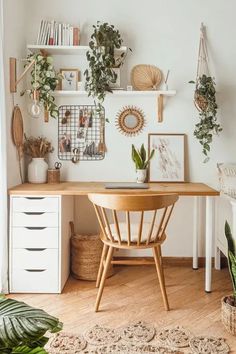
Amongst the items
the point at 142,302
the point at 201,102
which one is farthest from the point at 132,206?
the point at 201,102

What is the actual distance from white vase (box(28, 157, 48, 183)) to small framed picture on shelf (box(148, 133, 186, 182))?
95 centimetres

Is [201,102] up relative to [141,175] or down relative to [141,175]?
up

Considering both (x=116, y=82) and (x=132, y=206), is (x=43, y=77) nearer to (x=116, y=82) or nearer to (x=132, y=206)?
(x=116, y=82)

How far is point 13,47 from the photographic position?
2.86 metres

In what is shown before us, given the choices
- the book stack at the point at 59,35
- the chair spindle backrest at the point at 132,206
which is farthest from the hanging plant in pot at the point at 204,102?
the book stack at the point at 59,35

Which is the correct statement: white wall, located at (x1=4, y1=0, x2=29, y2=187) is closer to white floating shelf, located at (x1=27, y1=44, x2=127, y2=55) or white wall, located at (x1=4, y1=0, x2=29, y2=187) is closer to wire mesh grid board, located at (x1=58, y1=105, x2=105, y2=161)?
white floating shelf, located at (x1=27, y1=44, x2=127, y2=55)

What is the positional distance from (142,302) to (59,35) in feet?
7.47

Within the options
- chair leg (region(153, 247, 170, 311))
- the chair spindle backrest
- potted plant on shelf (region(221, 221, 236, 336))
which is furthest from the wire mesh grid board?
potted plant on shelf (region(221, 221, 236, 336))

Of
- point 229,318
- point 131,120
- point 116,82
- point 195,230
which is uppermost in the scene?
point 116,82

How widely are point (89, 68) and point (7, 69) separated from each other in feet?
2.54

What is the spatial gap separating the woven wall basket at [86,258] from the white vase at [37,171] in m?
0.59

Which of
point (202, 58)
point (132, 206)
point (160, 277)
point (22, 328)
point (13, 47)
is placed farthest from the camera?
point (202, 58)

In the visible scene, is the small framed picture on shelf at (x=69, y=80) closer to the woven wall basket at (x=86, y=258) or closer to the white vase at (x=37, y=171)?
the white vase at (x=37, y=171)

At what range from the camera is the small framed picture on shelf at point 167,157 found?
325 centimetres
